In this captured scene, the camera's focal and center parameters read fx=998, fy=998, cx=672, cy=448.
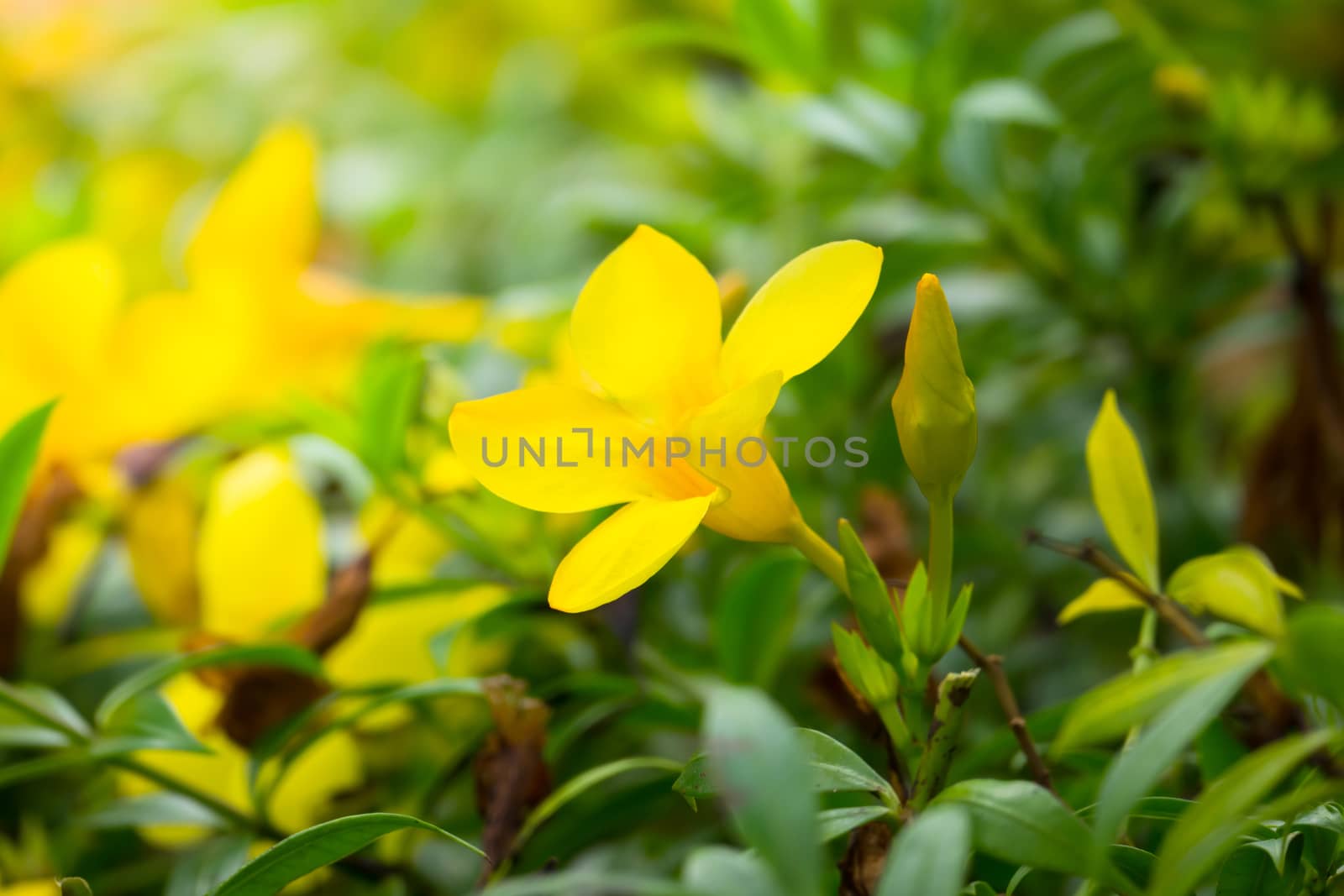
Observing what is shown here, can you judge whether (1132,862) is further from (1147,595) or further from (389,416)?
(389,416)

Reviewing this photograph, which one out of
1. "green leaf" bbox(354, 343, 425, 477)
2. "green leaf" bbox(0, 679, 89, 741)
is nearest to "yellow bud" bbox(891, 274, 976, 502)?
"green leaf" bbox(354, 343, 425, 477)

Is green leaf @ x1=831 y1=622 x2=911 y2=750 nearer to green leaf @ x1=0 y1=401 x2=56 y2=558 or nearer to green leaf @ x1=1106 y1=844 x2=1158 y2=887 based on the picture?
green leaf @ x1=1106 y1=844 x2=1158 y2=887

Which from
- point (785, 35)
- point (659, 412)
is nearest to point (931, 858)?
point (659, 412)

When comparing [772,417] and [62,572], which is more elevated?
[772,417]

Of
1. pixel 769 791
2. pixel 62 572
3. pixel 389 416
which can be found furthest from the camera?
pixel 62 572

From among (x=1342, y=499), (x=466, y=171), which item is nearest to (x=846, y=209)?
(x=1342, y=499)

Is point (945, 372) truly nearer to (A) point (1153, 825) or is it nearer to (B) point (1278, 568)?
(A) point (1153, 825)

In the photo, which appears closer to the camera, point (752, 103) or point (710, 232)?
point (710, 232)
